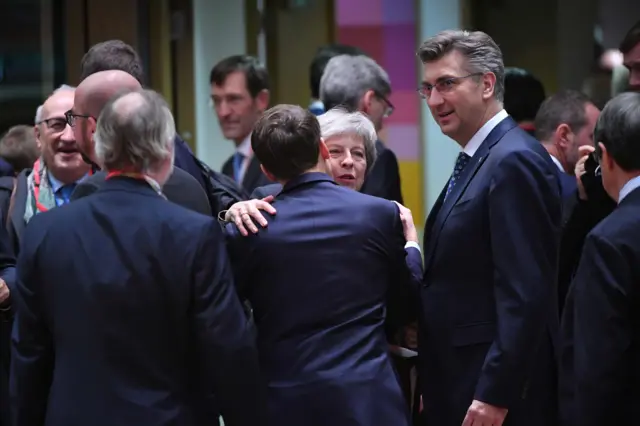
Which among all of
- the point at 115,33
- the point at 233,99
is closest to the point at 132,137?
the point at 233,99

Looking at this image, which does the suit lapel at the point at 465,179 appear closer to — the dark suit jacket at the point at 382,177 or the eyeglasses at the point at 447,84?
the eyeglasses at the point at 447,84

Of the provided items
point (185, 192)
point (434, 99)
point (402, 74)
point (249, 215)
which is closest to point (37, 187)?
point (185, 192)

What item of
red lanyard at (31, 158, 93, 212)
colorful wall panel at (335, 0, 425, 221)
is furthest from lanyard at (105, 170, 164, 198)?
colorful wall panel at (335, 0, 425, 221)

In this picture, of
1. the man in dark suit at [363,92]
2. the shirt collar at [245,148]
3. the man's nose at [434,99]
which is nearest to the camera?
the man's nose at [434,99]

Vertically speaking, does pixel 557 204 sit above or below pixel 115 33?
below

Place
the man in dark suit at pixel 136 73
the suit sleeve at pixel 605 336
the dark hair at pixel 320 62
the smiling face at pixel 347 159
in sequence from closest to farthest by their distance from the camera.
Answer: the suit sleeve at pixel 605 336
the smiling face at pixel 347 159
the man in dark suit at pixel 136 73
the dark hair at pixel 320 62

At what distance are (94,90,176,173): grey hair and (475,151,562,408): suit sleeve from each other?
85cm

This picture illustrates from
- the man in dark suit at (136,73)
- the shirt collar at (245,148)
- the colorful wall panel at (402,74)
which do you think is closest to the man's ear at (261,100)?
the shirt collar at (245,148)

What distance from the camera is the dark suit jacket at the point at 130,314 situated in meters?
2.56

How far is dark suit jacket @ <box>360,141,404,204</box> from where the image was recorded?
13.9 ft

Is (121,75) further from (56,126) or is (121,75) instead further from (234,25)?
(234,25)

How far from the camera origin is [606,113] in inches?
120

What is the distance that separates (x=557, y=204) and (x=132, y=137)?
1088mm

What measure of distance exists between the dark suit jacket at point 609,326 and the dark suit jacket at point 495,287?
0.34ft
